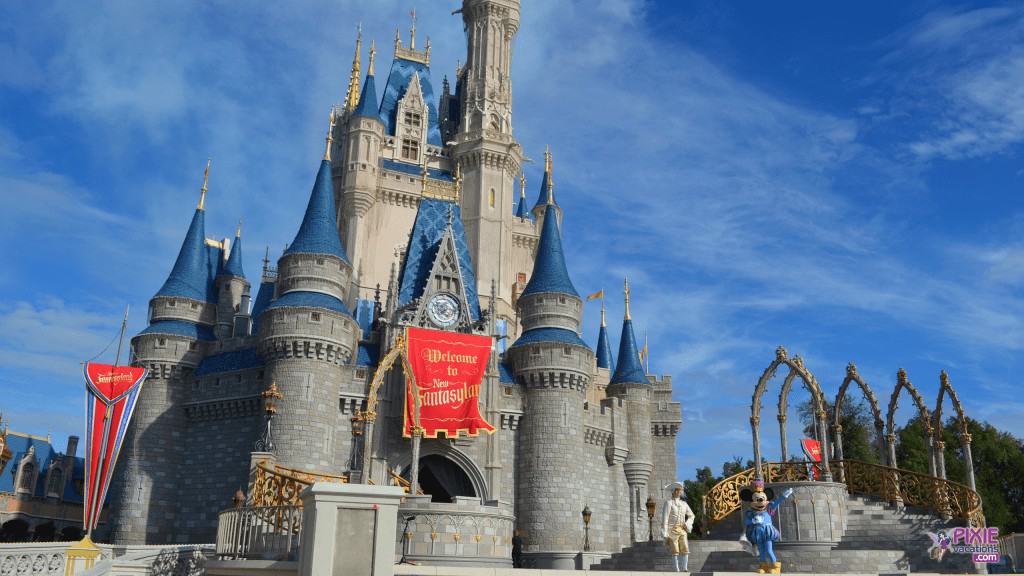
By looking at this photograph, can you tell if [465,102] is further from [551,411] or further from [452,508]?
[452,508]

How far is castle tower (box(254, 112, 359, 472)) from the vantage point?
1201 inches

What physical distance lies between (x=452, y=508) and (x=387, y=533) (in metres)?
15.8

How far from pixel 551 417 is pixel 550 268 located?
7586mm

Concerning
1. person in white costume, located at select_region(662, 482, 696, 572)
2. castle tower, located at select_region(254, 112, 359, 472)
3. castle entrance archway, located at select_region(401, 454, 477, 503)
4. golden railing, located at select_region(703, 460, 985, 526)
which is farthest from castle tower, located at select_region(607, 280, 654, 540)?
person in white costume, located at select_region(662, 482, 696, 572)

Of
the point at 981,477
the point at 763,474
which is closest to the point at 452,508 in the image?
the point at 763,474

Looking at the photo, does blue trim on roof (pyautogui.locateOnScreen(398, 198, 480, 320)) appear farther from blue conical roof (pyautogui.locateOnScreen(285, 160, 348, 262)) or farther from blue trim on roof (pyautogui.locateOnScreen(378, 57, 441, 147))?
blue trim on roof (pyautogui.locateOnScreen(378, 57, 441, 147))

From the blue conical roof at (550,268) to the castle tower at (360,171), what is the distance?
392 inches

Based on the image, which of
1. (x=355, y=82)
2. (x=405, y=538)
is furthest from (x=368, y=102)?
(x=405, y=538)

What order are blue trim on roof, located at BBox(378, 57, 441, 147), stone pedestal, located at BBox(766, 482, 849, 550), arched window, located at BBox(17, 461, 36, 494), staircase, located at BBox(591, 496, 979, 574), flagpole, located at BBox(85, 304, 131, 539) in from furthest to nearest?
1. blue trim on roof, located at BBox(378, 57, 441, 147)
2. arched window, located at BBox(17, 461, 36, 494)
3. flagpole, located at BBox(85, 304, 131, 539)
4. stone pedestal, located at BBox(766, 482, 849, 550)
5. staircase, located at BBox(591, 496, 979, 574)

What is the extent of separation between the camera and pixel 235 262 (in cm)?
4028

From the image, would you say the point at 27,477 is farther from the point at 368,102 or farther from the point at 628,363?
the point at 628,363

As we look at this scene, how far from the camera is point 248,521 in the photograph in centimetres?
1141

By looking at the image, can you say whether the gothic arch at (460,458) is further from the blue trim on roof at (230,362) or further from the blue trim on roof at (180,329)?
the blue trim on roof at (180,329)

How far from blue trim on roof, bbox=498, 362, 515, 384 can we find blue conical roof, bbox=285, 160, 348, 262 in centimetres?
830
